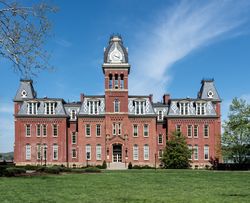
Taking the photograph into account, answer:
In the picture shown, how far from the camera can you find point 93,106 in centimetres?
6247

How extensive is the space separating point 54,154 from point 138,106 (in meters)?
14.1

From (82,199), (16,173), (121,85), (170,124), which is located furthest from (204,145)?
(82,199)

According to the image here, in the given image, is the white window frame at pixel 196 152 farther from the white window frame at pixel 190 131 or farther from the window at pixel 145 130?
the window at pixel 145 130

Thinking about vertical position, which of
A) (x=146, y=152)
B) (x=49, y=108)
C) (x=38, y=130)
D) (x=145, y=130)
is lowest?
(x=146, y=152)

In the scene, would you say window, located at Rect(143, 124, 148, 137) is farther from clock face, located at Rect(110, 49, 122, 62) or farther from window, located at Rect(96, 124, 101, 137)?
clock face, located at Rect(110, 49, 122, 62)

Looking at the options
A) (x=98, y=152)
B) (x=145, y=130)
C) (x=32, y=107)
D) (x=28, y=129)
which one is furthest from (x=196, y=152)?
(x=32, y=107)

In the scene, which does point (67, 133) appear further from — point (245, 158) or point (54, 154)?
point (245, 158)

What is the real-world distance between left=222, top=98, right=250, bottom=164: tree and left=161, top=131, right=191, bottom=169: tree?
5276mm

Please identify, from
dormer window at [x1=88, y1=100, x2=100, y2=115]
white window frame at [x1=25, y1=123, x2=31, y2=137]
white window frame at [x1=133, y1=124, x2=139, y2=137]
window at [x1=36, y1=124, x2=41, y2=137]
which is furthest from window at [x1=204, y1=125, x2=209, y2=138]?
white window frame at [x1=25, y1=123, x2=31, y2=137]

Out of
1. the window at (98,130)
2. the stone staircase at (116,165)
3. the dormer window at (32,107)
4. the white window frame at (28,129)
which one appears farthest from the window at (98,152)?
the dormer window at (32,107)

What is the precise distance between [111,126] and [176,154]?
10.3 meters

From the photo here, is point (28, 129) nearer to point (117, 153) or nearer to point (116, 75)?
point (117, 153)

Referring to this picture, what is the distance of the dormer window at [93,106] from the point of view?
62.3 m

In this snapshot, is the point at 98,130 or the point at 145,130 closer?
the point at 98,130
